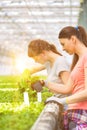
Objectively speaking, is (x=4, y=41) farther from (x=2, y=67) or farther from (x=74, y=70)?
(x=74, y=70)

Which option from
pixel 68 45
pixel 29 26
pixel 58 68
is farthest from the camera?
pixel 29 26

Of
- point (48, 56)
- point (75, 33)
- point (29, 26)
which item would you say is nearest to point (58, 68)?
point (48, 56)

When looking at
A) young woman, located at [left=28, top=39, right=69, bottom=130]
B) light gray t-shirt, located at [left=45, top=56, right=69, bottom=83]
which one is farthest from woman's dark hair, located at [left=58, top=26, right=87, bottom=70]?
young woman, located at [left=28, top=39, right=69, bottom=130]

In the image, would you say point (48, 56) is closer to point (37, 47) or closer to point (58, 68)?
point (37, 47)

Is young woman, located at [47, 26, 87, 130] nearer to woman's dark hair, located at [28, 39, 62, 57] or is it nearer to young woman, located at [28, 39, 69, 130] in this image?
young woman, located at [28, 39, 69, 130]

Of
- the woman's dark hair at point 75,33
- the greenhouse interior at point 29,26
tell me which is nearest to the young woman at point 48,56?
the greenhouse interior at point 29,26

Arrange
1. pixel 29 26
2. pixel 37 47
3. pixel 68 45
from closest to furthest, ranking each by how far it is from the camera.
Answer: pixel 68 45
pixel 37 47
pixel 29 26

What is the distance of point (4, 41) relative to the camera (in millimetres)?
45344

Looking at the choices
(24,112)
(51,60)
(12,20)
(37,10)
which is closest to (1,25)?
(12,20)

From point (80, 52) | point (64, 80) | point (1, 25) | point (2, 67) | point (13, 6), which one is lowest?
point (2, 67)

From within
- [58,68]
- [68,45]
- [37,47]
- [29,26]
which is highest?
[68,45]

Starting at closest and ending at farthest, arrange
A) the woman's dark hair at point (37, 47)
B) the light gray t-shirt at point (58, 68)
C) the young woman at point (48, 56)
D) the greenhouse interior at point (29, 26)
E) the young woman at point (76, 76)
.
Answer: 1. the young woman at point (76, 76)
2. the light gray t-shirt at point (58, 68)
3. the young woman at point (48, 56)
4. the woman's dark hair at point (37, 47)
5. the greenhouse interior at point (29, 26)

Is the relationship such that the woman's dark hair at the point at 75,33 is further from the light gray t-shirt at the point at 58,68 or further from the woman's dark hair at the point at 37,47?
the woman's dark hair at the point at 37,47

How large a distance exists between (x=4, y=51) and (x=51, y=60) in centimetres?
4600
